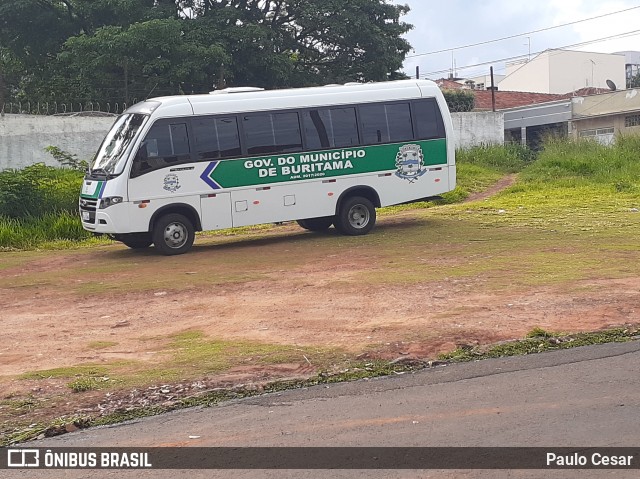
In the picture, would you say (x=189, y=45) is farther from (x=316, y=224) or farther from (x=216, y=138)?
(x=216, y=138)

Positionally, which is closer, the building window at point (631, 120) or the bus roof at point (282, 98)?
the bus roof at point (282, 98)

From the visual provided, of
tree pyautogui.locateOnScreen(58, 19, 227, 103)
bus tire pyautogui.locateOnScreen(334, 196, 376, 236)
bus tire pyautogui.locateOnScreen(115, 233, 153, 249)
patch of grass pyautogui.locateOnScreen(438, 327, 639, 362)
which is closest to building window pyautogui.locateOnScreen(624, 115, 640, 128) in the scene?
tree pyautogui.locateOnScreen(58, 19, 227, 103)

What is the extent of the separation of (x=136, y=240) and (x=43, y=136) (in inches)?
352

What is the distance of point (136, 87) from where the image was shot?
28.9 metres

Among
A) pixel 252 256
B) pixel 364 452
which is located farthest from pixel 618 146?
pixel 364 452

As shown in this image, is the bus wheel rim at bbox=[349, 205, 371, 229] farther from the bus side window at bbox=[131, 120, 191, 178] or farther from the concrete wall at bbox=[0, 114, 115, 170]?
the concrete wall at bbox=[0, 114, 115, 170]

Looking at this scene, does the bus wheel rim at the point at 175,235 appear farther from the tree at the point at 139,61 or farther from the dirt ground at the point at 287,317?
the tree at the point at 139,61

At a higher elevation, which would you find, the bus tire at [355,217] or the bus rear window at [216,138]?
the bus rear window at [216,138]

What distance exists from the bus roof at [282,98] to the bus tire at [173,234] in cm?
181

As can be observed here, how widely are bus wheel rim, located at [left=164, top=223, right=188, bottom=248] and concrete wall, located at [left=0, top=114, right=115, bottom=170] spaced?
9.30 meters

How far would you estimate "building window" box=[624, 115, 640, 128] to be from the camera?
4025 cm

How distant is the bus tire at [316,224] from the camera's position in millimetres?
18389

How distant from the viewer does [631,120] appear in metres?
40.5

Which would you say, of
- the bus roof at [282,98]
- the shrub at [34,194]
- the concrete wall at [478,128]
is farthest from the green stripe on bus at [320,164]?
the concrete wall at [478,128]
